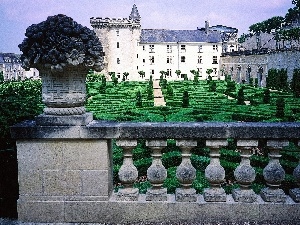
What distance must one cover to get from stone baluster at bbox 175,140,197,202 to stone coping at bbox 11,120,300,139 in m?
0.08

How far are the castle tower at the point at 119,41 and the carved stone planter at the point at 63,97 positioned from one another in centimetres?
5507

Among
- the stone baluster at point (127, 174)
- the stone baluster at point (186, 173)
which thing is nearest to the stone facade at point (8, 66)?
the stone baluster at point (127, 174)

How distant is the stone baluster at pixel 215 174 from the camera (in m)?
2.99

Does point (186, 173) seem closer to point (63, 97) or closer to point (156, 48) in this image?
point (63, 97)

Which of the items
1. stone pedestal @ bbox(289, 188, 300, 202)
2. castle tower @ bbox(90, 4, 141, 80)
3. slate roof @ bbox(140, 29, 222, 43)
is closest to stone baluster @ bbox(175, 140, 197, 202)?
stone pedestal @ bbox(289, 188, 300, 202)

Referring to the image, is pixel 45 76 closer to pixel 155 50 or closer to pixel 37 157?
pixel 37 157

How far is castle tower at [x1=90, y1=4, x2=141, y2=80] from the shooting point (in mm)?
57500

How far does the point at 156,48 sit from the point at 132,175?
57.5 m

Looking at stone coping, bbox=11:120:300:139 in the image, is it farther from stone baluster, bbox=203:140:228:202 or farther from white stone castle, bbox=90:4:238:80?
white stone castle, bbox=90:4:238:80

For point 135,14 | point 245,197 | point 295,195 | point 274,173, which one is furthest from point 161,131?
point 135,14

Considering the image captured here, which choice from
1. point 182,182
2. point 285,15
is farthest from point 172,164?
point 285,15

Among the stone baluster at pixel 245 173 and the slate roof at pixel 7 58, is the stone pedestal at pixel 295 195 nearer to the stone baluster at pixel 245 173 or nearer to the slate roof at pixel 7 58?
the stone baluster at pixel 245 173

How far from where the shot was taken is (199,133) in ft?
9.72

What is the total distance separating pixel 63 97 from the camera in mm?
2920
